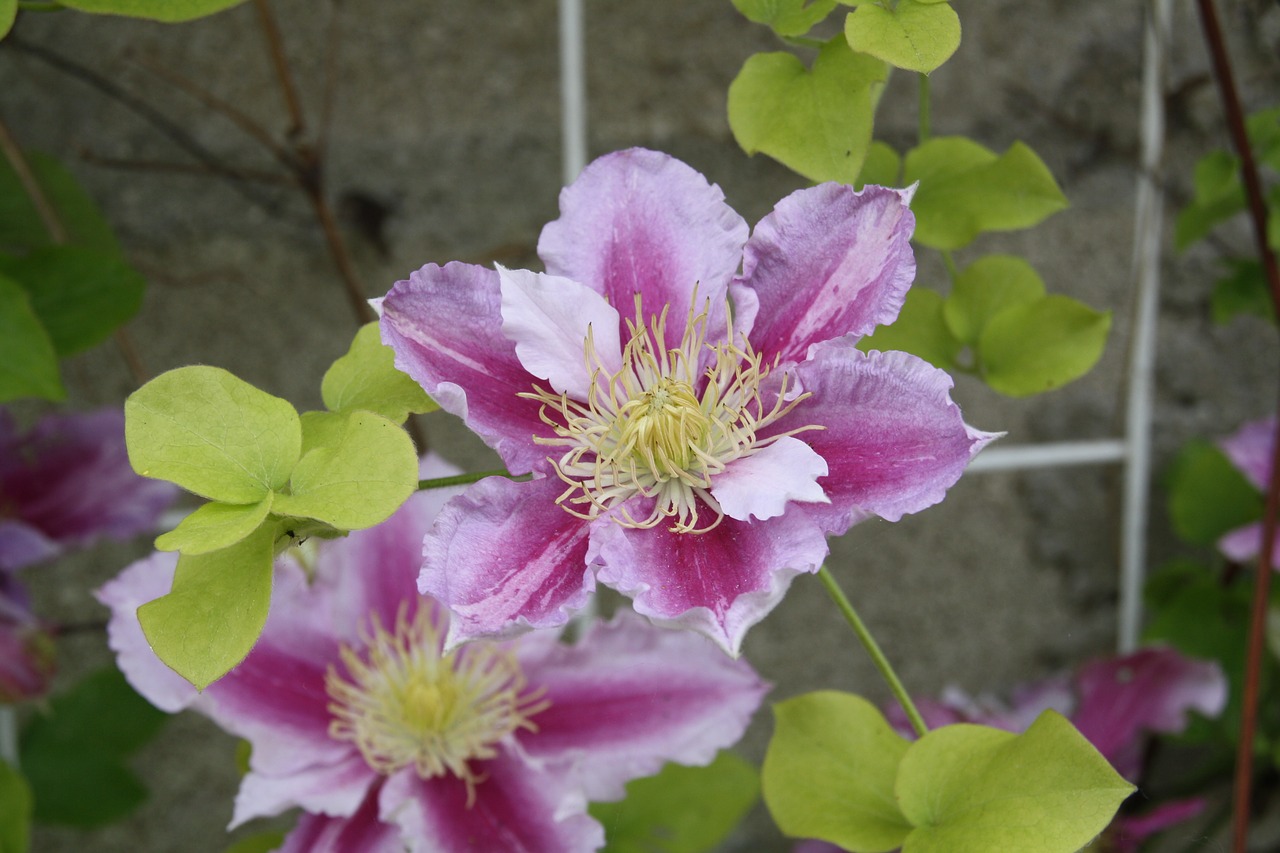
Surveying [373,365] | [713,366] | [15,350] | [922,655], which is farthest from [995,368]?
[922,655]

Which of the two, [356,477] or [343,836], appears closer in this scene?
[356,477]

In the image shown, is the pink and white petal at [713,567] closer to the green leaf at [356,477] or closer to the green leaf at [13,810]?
the green leaf at [356,477]

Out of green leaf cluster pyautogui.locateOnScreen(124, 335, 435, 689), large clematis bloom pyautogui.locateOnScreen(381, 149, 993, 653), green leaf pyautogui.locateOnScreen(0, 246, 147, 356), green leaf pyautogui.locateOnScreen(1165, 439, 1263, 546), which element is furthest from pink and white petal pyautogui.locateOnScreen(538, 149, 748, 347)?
green leaf pyautogui.locateOnScreen(1165, 439, 1263, 546)

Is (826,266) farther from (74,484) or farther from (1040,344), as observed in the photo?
(74,484)

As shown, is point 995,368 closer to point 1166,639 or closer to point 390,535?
point 390,535

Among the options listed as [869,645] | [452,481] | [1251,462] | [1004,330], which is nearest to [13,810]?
[452,481]
